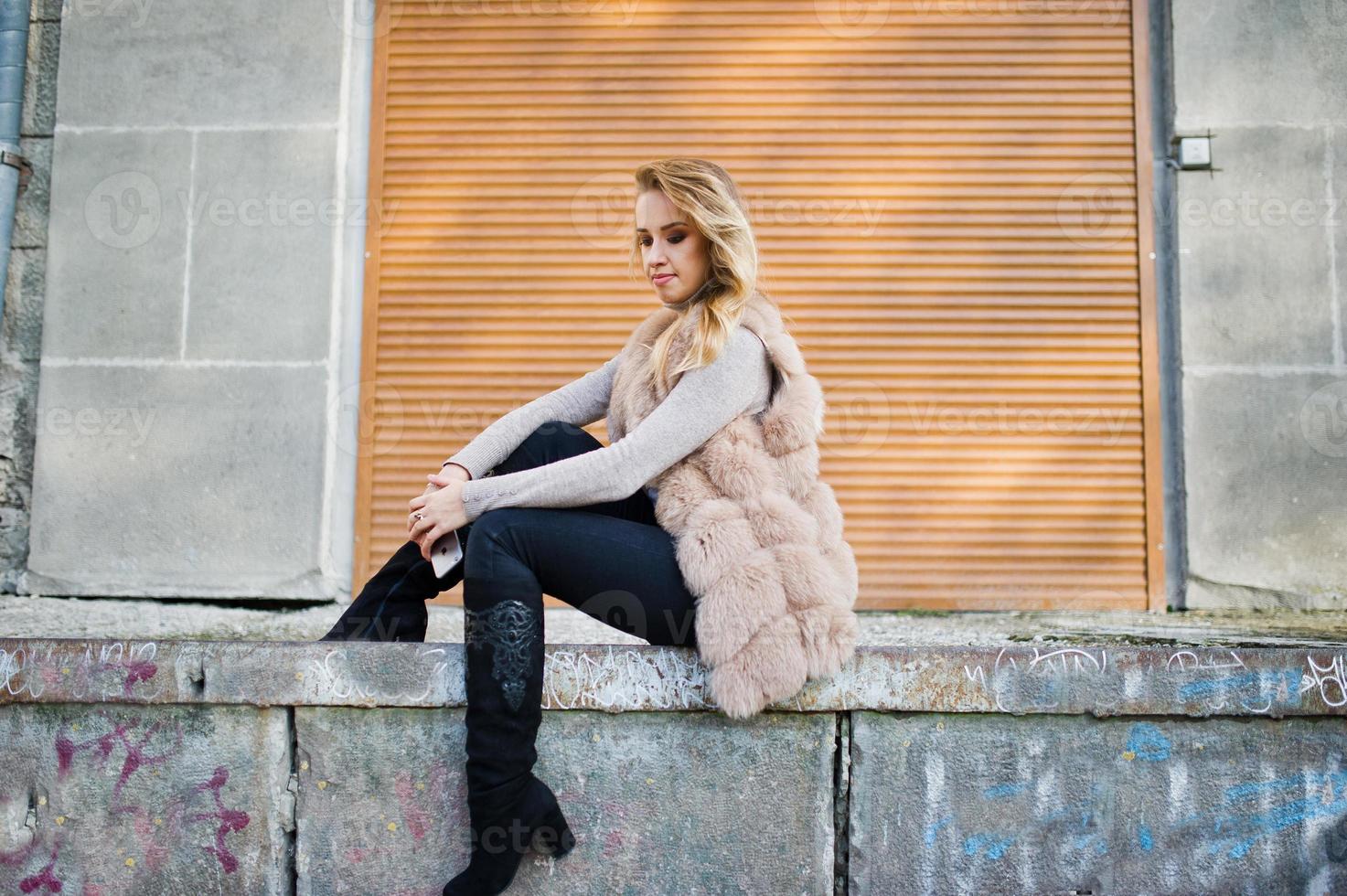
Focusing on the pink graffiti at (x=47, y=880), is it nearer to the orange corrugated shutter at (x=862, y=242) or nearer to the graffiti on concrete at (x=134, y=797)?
the graffiti on concrete at (x=134, y=797)

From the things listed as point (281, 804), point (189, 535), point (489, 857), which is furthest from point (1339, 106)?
point (189, 535)

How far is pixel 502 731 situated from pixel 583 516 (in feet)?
1.62

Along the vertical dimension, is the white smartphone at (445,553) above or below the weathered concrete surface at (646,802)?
above

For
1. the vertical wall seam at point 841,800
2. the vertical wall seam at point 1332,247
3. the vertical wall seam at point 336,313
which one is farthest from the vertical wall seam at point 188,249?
the vertical wall seam at point 1332,247

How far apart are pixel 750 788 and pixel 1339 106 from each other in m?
3.93

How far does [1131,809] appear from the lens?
234cm

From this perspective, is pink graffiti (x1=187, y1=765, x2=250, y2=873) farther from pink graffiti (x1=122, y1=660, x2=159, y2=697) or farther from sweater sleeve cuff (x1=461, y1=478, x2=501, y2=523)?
sweater sleeve cuff (x1=461, y1=478, x2=501, y2=523)

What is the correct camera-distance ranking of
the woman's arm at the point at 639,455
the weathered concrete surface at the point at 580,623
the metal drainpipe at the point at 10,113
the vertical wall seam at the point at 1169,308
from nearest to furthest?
the woman's arm at the point at 639,455 < the weathered concrete surface at the point at 580,623 < the vertical wall seam at the point at 1169,308 < the metal drainpipe at the point at 10,113

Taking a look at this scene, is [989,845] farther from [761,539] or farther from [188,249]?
[188,249]

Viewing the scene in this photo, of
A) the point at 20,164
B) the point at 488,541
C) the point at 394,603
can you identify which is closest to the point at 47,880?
the point at 394,603

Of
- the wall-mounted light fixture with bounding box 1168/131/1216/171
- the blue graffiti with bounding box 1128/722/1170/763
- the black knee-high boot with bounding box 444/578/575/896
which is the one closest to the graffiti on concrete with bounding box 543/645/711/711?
the black knee-high boot with bounding box 444/578/575/896

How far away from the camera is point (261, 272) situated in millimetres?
4258

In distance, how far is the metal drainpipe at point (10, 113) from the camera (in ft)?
13.9

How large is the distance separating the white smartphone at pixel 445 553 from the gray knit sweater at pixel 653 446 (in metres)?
0.07
